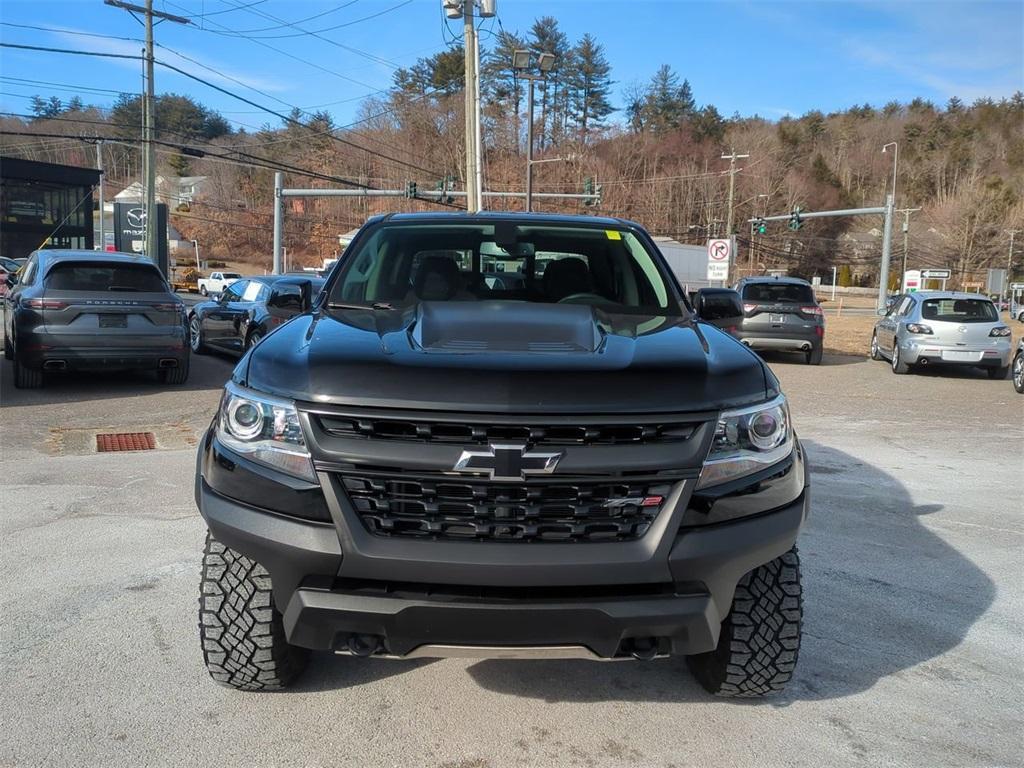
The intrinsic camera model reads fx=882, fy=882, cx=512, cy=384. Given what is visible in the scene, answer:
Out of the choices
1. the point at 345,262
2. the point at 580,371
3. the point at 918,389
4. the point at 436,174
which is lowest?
the point at 918,389

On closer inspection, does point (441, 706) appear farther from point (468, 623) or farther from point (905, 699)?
point (905, 699)

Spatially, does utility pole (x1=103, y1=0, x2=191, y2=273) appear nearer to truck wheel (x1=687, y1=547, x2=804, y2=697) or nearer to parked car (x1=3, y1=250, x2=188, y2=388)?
parked car (x1=3, y1=250, x2=188, y2=388)

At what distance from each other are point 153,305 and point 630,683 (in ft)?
29.8

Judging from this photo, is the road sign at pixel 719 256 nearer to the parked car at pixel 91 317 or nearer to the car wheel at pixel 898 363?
the car wheel at pixel 898 363

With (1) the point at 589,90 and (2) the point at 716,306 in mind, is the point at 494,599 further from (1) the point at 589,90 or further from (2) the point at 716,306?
(1) the point at 589,90

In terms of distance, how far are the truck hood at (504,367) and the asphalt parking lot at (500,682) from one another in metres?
1.17

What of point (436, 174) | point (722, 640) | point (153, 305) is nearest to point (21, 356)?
point (153, 305)

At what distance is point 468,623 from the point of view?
248cm

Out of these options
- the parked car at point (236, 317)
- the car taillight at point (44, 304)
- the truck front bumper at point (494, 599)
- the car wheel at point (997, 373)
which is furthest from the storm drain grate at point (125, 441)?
the car wheel at point (997, 373)

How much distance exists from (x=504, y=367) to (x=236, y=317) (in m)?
12.4

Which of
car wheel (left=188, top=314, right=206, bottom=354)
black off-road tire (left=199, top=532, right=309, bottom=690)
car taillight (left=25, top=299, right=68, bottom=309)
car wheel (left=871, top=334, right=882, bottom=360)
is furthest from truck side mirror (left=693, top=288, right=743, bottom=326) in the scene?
car wheel (left=871, top=334, right=882, bottom=360)

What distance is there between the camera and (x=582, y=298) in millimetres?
4145

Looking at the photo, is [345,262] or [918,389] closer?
[345,262]

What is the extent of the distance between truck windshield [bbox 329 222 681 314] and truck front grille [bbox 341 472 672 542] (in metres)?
1.51
